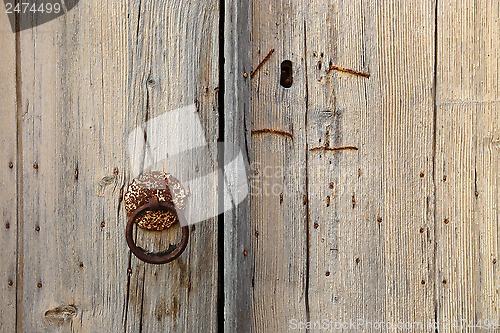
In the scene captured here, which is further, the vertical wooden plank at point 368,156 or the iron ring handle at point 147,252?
the vertical wooden plank at point 368,156

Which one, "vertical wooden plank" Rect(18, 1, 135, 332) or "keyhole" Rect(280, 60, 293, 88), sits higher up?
"keyhole" Rect(280, 60, 293, 88)

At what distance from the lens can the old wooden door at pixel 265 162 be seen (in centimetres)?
87

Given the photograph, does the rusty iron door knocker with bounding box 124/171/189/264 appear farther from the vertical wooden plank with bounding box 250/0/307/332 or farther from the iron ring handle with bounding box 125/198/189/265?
the vertical wooden plank with bounding box 250/0/307/332

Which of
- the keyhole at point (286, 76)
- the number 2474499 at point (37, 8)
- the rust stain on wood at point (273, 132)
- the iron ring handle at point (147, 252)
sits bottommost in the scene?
the iron ring handle at point (147, 252)

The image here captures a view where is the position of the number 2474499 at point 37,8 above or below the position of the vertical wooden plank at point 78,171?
above

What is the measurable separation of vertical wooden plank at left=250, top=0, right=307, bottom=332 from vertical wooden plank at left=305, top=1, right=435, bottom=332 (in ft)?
0.07

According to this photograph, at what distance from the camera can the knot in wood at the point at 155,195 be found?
853 millimetres

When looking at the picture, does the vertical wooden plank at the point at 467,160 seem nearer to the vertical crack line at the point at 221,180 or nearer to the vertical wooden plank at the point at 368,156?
the vertical wooden plank at the point at 368,156

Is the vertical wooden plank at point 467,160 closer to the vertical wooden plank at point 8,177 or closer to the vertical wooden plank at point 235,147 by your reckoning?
the vertical wooden plank at point 235,147

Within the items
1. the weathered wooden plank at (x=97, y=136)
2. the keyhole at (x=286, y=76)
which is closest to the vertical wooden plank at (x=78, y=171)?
the weathered wooden plank at (x=97, y=136)

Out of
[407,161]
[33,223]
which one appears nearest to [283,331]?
[407,161]

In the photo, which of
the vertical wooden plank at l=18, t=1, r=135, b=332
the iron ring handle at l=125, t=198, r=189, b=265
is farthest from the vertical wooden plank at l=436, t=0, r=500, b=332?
the vertical wooden plank at l=18, t=1, r=135, b=332

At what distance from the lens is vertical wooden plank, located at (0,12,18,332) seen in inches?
34.1

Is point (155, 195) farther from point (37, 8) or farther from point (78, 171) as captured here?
point (37, 8)
